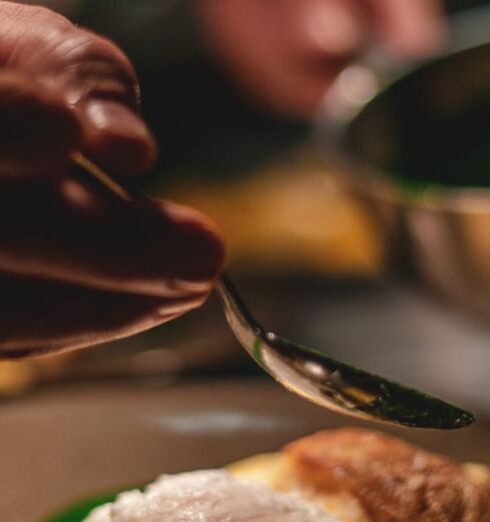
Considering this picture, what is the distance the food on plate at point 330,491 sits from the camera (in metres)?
0.90

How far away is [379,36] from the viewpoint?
190 cm

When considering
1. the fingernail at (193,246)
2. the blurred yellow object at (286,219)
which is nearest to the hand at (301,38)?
the blurred yellow object at (286,219)

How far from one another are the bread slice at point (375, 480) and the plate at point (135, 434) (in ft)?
0.42

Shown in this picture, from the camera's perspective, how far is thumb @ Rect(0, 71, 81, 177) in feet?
Result: 1.76

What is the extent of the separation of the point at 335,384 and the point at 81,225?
26 cm

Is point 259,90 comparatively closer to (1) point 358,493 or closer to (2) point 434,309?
(2) point 434,309

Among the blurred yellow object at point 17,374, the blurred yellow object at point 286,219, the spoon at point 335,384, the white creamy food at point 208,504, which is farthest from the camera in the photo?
the blurred yellow object at point 286,219

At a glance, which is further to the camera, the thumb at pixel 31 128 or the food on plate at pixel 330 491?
the food on plate at pixel 330 491

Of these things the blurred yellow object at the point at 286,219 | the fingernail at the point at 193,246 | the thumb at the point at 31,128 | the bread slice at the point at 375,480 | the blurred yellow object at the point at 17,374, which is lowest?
the blurred yellow object at the point at 17,374

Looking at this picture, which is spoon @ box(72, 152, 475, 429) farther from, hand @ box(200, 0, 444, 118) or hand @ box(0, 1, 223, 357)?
hand @ box(200, 0, 444, 118)

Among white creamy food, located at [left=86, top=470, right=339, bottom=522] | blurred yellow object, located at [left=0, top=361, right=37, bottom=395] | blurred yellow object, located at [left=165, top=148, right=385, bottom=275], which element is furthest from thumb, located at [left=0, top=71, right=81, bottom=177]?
blurred yellow object, located at [left=165, top=148, right=385, bottom=275]

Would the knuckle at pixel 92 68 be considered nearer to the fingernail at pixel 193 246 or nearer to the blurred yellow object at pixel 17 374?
the fingernail at pixel 193 246

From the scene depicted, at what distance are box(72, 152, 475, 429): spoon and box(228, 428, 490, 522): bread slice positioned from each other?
0.17m

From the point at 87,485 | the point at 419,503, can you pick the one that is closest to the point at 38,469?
the point at 87,485
